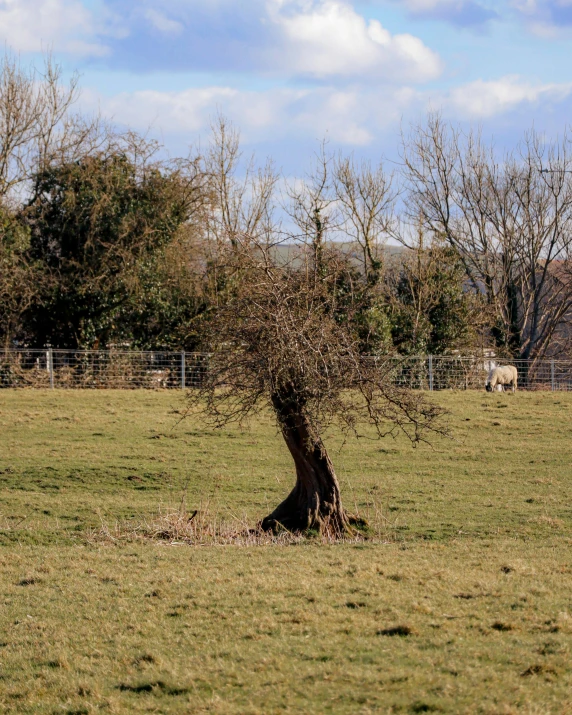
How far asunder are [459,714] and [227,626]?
2520 millimetres

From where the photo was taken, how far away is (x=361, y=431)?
23.0m

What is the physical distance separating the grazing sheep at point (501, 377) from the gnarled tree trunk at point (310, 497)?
19.4m

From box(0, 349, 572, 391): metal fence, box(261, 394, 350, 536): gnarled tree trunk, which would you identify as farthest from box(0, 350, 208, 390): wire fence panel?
box(261, 394, 350, 536): gnarled tree trunk

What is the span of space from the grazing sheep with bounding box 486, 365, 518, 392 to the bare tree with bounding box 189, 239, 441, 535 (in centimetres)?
1939

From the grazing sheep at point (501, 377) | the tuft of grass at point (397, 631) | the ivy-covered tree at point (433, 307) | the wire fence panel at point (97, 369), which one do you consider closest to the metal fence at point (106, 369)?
the wire fence panel at point (97, 369)

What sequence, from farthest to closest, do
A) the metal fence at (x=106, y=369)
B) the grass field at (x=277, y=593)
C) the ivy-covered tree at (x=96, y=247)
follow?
the ivy-covered tree at (x=96, y=247)
the metal fence at (x=106, y=369)
the grass field at (x=277, y=593)

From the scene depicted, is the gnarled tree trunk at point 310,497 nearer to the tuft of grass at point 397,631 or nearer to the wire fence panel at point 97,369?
the tuft of grass at point 397,631

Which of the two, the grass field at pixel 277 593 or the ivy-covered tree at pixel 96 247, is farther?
the ivy-covered tree at pixel 96 247

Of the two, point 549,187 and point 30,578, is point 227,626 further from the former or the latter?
point 549,187

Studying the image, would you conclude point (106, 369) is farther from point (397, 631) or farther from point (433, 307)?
point (397, 631)

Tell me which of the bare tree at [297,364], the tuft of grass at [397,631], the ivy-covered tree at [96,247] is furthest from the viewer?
the ivy-covered tree at [96,247]

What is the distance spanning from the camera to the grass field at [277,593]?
533 cm

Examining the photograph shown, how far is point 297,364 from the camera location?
11.2m

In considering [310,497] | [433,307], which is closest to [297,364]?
[310,497]
